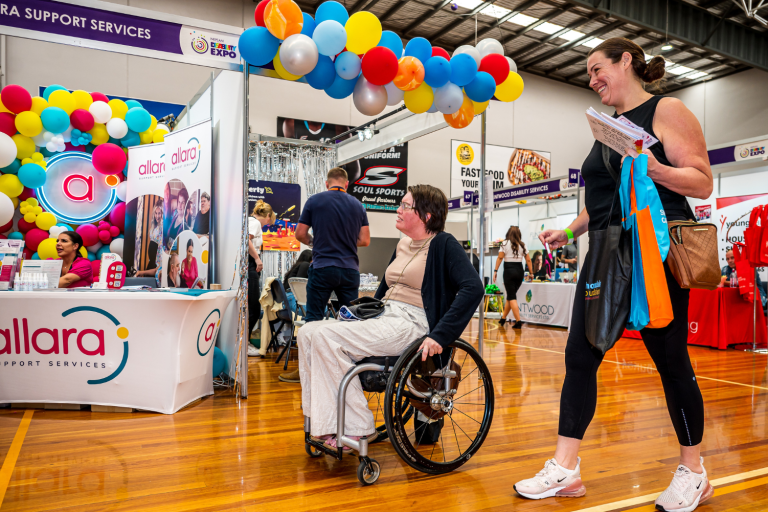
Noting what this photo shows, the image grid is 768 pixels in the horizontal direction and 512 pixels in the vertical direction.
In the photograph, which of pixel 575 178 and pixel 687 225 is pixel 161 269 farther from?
pixel 575 178

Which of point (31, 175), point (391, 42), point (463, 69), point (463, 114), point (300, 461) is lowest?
point (300, 461)

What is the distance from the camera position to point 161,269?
15.4ft

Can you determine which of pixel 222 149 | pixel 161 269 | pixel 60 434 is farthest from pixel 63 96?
pixel 60 434

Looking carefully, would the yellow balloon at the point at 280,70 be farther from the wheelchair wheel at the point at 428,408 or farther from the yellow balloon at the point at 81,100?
the yellow balloon at the point at 81,100

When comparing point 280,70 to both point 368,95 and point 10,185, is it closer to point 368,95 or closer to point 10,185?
point 368,95

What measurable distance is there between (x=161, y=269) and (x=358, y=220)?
78.3 inches

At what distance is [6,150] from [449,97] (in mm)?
4125

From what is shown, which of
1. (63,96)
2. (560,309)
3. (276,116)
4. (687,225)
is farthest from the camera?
(276,116)

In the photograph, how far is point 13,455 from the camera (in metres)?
2.22

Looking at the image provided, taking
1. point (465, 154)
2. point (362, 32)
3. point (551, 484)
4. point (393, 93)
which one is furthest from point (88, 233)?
point (465, 154)

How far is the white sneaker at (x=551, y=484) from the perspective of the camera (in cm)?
181

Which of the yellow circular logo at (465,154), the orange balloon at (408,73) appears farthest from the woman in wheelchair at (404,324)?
the yellow circular logo at (465,154)

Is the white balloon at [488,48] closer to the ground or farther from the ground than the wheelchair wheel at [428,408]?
farther from the ground

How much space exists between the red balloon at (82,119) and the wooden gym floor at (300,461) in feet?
11.2
